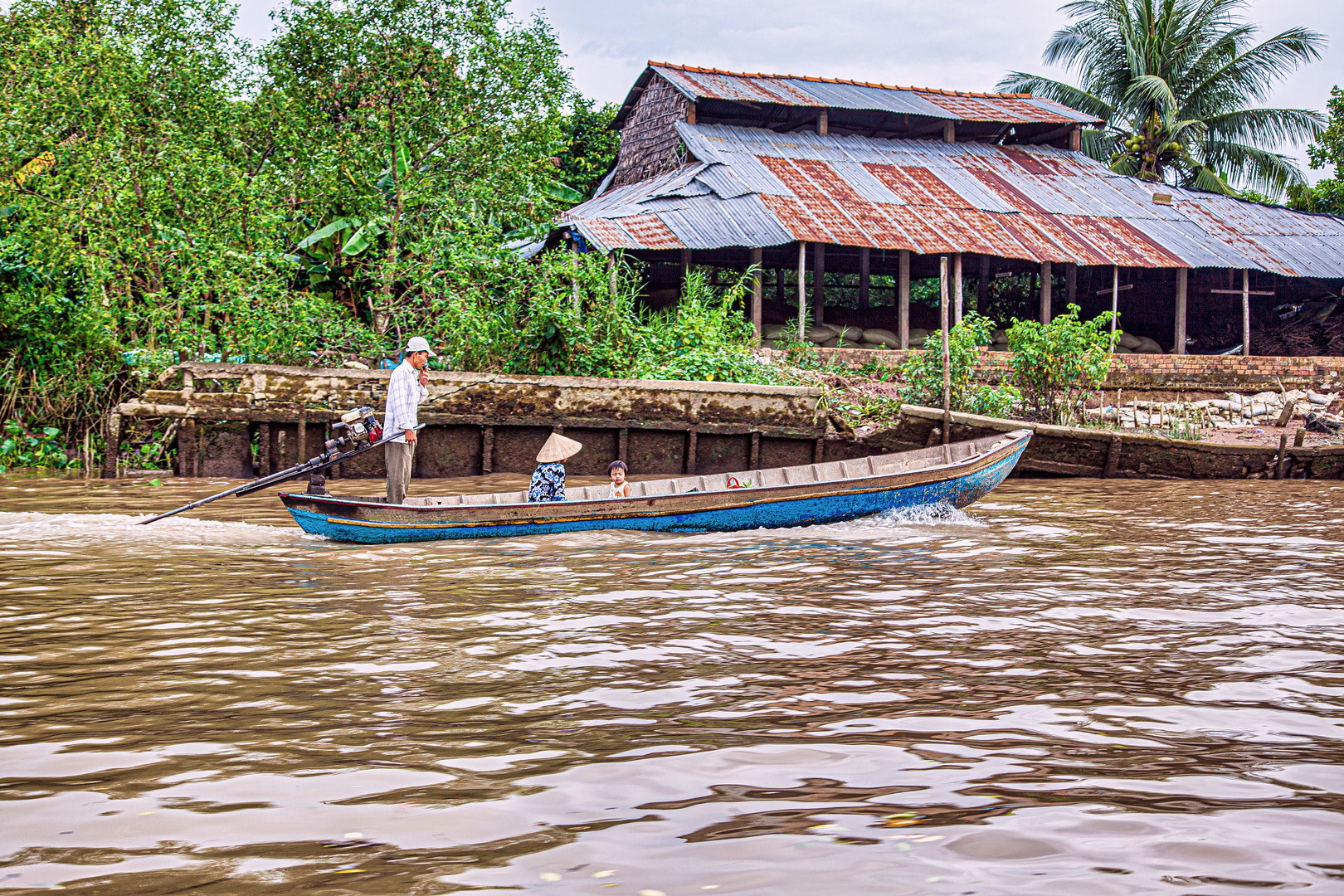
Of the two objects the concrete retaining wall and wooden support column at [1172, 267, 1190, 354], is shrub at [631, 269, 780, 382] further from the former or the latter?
wooden support column at [1172, 267, 1190, 354]

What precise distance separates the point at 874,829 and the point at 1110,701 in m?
1.64

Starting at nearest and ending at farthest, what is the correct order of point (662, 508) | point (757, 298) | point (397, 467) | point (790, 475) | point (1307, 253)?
1. point (662, 508)
2. point (397, 467)
3. point (790, 475)
4. point (757, 298)
5. point (1307, 253)

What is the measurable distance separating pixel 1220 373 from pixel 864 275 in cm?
787

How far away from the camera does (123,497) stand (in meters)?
11.2

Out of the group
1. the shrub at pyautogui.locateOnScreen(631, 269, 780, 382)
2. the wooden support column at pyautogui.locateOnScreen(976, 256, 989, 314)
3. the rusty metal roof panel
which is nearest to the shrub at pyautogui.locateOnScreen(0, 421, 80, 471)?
the shrub at pyautogui.locateOnScreen(631, 269, 780, 382)

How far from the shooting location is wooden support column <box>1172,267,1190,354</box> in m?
23.0

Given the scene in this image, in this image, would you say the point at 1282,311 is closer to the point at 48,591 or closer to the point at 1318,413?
the point at 1318,413

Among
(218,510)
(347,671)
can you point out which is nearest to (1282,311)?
(218,510)

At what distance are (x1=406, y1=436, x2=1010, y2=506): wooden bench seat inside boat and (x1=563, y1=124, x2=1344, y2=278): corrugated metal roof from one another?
909 cm

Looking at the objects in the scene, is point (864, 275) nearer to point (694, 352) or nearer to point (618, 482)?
point (694, 352)

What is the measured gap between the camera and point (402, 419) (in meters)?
9.69

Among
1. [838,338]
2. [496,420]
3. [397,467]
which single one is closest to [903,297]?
[838,338]

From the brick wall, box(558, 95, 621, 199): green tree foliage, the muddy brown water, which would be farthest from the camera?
box(558, 95, 621, 199): green tree foliage

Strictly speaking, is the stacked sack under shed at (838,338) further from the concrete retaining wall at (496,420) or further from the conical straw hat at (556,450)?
the conical straw hat at (556,450)
